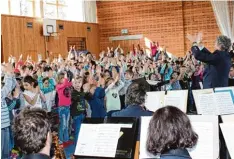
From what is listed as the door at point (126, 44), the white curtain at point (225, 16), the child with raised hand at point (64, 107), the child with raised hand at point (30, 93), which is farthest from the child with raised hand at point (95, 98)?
the door at point (126, 44)

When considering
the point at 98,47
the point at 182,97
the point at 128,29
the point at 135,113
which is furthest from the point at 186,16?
the point at 135,113

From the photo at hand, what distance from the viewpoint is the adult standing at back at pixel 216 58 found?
18.4 ft

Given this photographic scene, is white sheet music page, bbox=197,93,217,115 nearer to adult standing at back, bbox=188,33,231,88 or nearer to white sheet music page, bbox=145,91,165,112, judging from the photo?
white sheet music page, bbox=145,91,165,112

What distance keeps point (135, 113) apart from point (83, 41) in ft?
49.7

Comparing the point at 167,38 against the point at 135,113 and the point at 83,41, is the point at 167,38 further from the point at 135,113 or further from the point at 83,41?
the point at 135,113

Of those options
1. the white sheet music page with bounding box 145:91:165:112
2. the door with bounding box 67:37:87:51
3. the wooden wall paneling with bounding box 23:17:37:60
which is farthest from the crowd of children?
the door with bounding box 67:37:87:51

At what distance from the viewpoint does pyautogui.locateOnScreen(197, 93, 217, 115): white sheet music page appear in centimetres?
449

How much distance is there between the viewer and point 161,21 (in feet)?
60.0

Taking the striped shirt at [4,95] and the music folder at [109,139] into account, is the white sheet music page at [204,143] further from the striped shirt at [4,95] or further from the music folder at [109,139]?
the striped shirt at [4,95]

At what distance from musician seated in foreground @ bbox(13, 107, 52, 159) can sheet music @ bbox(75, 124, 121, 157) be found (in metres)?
1.20

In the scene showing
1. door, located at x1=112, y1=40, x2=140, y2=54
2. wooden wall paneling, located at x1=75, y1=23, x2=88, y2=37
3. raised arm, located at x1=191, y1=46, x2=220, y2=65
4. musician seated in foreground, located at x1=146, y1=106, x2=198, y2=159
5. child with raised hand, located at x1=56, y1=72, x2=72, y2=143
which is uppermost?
wooden wall paneling, located at x1=75, y1=23, x2=88, y2=37

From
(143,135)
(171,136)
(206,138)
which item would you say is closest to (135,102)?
(143,135)

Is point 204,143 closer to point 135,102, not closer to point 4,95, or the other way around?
point 135,102

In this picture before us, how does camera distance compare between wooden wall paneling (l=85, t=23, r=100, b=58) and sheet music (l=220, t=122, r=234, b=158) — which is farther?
wooden wall paneling (l=85, t=23, r=100, b=58)
